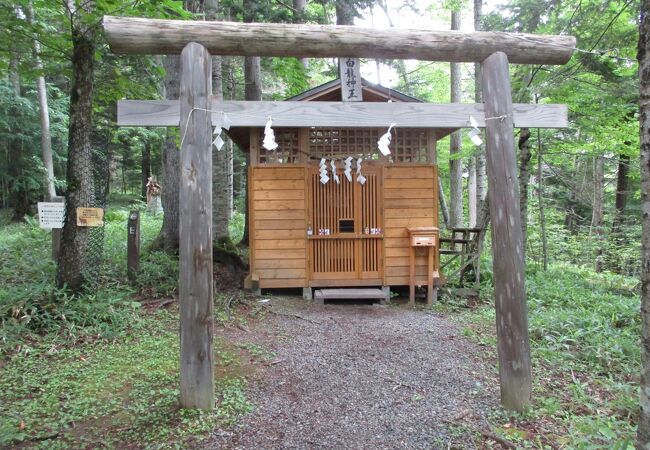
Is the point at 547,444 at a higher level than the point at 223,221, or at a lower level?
lower

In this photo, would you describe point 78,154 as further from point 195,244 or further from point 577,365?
point 577,365

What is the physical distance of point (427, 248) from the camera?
26.3ft

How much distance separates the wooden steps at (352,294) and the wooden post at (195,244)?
169 inches

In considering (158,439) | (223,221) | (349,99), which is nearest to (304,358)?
(158,439)

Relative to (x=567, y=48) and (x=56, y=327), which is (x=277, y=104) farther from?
(x=56, y=327)

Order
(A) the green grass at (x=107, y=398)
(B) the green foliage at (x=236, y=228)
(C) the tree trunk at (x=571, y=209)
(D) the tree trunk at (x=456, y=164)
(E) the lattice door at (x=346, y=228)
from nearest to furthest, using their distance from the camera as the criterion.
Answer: (A) the green grass at (x=107, y=398) < (E) the lattice door at (x=346, y=228) < (D) the tree trunk at (x=456, y=164) < (B) the green foliage at (x=236, y=228) < (C) the tree trunk at (x=571, y=209)

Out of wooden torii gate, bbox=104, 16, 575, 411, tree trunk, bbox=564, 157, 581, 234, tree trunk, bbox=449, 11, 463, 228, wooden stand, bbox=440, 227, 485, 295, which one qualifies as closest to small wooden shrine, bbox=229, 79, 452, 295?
wooden stand, bbox=440, 227, 485, 295

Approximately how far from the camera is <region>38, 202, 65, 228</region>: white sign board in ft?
20.0

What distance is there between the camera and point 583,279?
9625 mm

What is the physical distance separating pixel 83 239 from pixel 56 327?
124 cm

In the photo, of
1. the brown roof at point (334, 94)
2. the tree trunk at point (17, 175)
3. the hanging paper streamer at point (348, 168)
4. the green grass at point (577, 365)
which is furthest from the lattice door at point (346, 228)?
the tree trunk at point (17, 175)

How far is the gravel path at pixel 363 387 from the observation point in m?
3.24

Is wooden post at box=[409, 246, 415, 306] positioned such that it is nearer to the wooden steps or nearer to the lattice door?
the wooden steps

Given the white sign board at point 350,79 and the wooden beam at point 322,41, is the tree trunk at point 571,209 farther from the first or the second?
the white sign board at point 350,79
